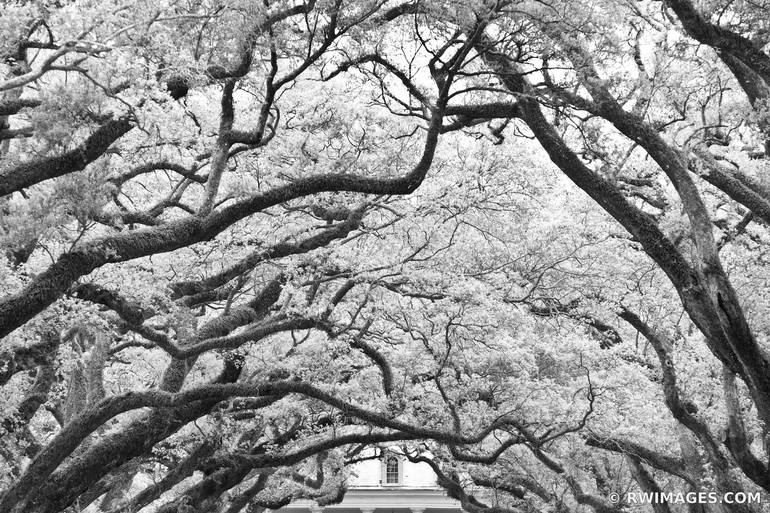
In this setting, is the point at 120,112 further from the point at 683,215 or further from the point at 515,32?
the point at 683,215

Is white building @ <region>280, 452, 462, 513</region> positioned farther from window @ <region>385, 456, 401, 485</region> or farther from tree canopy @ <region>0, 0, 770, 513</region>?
tree canopy @ <region>0, 0, 770, 513</region>

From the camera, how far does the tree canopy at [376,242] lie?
766 cm

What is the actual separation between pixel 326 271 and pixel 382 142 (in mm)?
2717

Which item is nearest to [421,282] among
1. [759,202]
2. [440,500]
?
[759,202]

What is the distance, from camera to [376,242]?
1413 cm

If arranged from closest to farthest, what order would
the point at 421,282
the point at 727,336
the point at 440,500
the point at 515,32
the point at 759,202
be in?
the point at 727,336 → the point at 515,32 → the point at 759,202 → the point at 421,282 → the point at 440,500

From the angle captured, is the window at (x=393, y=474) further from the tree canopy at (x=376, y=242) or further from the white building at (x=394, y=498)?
the tree canopy at (x=376, y=242)

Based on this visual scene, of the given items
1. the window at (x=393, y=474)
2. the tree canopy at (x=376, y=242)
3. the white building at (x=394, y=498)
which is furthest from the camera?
the window at (x=393, y=474)

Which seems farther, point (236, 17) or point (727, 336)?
point (236, 17)

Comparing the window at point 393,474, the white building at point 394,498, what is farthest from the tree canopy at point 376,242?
the window at point 393,474

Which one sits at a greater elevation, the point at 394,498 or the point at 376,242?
the point at 394,498

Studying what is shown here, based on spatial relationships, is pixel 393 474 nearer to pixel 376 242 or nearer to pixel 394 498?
pixel 394 498

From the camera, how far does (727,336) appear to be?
7398 millimetres

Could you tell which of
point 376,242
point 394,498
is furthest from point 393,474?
point 376,242
